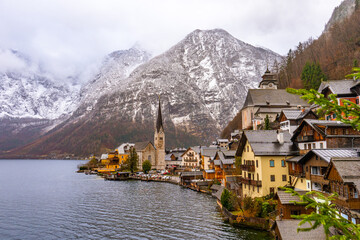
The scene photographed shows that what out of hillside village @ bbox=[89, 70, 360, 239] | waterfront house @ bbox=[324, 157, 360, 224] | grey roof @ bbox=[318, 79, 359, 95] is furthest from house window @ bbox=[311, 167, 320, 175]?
grey roof @ bbox=[318, 79, 359, 95]

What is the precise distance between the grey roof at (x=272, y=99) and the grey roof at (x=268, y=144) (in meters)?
45.3

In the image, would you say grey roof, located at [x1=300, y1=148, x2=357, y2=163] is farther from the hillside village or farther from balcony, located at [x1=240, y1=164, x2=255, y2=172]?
balcony, located at [x1=240, y1=164, x2=255, y2=172]

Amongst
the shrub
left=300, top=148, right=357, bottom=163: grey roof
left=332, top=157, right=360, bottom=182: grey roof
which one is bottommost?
the shrub

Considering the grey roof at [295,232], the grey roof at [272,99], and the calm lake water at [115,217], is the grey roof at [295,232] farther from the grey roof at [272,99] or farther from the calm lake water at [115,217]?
the grey roof at [272,99]

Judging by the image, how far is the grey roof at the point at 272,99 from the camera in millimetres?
90500

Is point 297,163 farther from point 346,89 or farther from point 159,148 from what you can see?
point 159,148

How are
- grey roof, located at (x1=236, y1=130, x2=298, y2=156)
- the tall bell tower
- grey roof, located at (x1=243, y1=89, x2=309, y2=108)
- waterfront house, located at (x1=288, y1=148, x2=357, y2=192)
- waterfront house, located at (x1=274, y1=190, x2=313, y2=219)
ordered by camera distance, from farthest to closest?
the tall bell tower < grey roof, located at (x1=243, y1=89, x2=309, y2=108) < grey roof, located at (x1=236, y1=130, x2=298, y2=156) < waterfront house, located at (x1=274, y1=190, x2=313, y2=219) < waterfront house, located at (x1=288, y1=148, x2=357, y2=192)

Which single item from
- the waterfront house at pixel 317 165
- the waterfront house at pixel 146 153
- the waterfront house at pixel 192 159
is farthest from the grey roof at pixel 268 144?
the waterfront house at pixel 146 153

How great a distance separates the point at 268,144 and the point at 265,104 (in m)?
49.2

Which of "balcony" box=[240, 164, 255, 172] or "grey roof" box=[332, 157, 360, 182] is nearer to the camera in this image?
"grey roof" box=[332, 157, 360, 182]

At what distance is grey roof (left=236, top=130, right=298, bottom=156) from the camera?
143 feet

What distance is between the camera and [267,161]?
4331 cm

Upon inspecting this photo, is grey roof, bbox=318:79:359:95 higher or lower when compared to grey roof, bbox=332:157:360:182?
higher

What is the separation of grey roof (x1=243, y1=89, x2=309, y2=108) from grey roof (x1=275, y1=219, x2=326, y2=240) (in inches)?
2693
